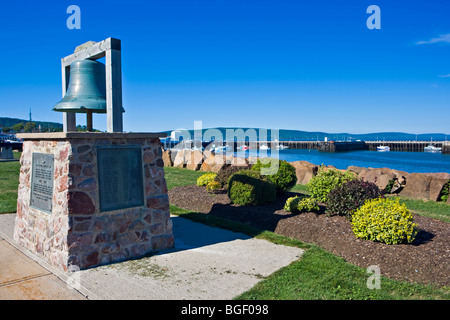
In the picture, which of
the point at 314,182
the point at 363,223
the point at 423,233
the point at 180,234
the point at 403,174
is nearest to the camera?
the point at 363,223

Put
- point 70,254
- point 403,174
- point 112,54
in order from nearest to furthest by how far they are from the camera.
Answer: point 70,254 < point 112,54 < point 403,174

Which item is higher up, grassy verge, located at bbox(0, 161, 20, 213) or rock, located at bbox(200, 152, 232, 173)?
rock, located at bbox(200, 152, 232, 173)

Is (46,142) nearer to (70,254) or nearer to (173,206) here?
(70,254)

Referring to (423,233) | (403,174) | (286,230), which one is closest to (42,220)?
(286,230)

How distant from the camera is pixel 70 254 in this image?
17.8 ft

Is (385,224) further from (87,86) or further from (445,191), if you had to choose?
(445,191)

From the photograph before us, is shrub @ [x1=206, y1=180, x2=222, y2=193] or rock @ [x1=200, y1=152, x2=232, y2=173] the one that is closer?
shrub @ [x1=206, y1=180, x2=222, y2=193]

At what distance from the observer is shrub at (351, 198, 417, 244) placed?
20.1 feet

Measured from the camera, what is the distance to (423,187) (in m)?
12.1

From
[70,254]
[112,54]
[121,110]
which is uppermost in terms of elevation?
[112,54]

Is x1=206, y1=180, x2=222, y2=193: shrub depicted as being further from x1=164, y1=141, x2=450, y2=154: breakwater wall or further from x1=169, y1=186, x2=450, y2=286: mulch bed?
x1=164, y1=141, x2=450, y2=154: breakwater wall
